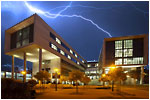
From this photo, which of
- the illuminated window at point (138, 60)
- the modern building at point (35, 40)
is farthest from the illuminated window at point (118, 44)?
the modern building at point (35, 40)

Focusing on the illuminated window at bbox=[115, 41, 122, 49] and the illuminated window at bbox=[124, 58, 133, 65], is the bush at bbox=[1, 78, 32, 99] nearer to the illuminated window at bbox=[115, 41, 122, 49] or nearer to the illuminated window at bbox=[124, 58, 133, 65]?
the illuminated window at bbox=[124, 58, 133, 65]

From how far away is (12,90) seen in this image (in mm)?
11547

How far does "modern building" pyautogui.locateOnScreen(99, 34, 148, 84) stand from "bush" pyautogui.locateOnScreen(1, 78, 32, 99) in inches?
1548

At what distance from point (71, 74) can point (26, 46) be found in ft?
66.5

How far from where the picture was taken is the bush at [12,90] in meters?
11.2

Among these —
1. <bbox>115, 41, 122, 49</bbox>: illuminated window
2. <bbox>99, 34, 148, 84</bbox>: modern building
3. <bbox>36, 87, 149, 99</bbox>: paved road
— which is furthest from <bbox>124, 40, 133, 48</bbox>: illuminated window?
<bbox>36, 87, 149, 99</bbox>: paved road

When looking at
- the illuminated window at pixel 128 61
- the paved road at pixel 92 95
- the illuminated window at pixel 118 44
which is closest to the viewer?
the paved road at pixel 92 95

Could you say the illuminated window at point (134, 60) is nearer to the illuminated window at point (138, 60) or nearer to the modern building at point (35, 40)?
the illuminated window at point (138, 60)

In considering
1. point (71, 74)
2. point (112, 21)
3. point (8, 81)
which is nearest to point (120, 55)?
point (71, 74)

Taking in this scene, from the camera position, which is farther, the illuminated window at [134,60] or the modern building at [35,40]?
the illuminated window at [134,60]

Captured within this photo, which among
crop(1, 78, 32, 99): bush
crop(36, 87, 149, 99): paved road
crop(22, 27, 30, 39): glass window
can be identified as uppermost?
crop(22, 27, 30, 39): glass window

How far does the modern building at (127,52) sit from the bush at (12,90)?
39329 mm

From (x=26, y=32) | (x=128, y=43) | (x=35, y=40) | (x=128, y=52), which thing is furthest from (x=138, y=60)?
(x=26, y=32)

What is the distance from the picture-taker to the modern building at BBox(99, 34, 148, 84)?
148ft
